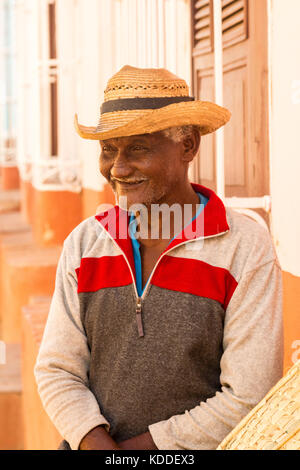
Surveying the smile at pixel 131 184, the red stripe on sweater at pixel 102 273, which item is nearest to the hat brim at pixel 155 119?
the smile at pixel 131 184

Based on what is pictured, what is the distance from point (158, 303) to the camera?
2.11 meters

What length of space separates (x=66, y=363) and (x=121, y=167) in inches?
23.1

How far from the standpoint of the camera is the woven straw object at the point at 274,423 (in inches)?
68.1

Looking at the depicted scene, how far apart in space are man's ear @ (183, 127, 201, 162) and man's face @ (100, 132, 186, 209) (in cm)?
6

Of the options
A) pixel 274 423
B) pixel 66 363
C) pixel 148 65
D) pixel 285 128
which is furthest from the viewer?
pixel 148 65

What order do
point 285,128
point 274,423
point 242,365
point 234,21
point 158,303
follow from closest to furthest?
1. point 274,423
2. point 242,365
3. point 158,303
4. point 285,128
5. point 234,21

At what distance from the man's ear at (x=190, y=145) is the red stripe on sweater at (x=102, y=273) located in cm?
35

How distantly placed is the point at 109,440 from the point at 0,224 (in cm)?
833

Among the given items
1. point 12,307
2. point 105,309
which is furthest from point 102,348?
point 12,307

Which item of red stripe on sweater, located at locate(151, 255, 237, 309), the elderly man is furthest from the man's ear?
red stripe on sweater, located at locate(151, 255, 237, 309)

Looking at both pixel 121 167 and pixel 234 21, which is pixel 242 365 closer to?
pixel 121 167

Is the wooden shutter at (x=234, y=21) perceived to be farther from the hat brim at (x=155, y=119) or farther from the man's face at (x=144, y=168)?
the man's face at (x=144, y=168)

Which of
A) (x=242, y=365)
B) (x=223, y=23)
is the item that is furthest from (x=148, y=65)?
(x=242, y=365)
